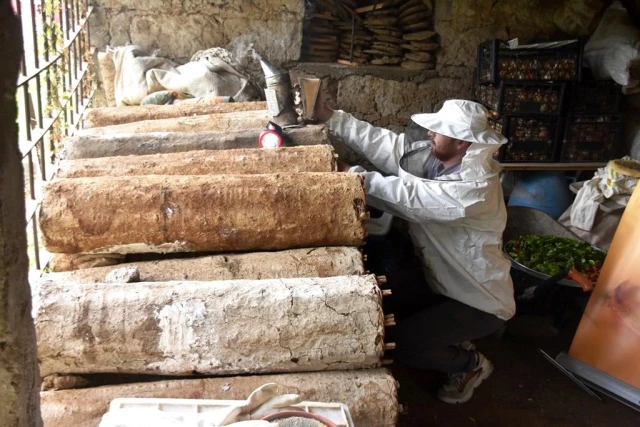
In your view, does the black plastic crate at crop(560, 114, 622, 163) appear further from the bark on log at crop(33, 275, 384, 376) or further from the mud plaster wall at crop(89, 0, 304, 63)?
the bark on log at crop(33, 275, 384, 376)

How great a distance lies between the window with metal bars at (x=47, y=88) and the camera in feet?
8.96

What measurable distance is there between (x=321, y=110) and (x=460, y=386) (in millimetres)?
1975

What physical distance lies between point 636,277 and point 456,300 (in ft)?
3.79

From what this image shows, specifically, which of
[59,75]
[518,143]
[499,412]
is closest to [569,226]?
[518,143]

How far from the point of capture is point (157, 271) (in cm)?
226

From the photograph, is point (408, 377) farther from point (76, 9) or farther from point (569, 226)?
point (76, 9)

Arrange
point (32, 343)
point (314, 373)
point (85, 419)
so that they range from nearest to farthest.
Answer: point (32, 343)
point (85, 419)
point (314, 373)

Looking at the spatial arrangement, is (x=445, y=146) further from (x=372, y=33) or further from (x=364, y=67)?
(x=372, y=33)

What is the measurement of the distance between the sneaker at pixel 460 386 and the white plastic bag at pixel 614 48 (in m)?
3.27

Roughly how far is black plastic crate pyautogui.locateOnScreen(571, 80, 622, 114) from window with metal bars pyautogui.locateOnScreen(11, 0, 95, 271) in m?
4.49

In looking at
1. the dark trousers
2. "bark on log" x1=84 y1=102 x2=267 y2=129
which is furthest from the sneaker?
"bark on log" x1=84 y1=102 x2=267 y2=129

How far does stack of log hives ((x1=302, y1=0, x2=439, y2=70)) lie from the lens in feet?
18.5

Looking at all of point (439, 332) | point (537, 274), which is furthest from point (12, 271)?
point (537, 274)

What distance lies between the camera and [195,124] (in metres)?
3.46
